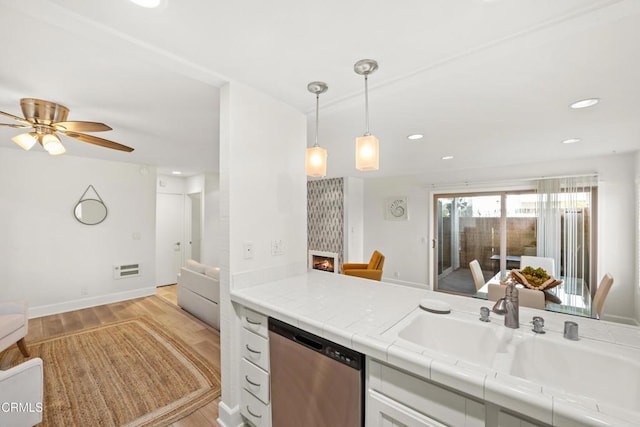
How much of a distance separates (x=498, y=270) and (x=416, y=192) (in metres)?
2.02

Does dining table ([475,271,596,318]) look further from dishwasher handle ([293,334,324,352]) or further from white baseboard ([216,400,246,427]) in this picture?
white baseboard ([216,400,246,427])

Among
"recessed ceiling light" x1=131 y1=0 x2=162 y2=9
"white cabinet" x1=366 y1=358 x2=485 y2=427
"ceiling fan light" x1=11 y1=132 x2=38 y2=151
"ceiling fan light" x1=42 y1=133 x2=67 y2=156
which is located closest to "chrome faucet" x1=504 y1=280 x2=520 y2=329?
"white cabinet" x1=366 y1=358 x2=485 y2=427

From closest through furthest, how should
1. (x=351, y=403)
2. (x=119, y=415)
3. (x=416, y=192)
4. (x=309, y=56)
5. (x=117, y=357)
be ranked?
(x=351, y=403) → (x=309, y=56) → (x=119, y=415) → (x=117, y=357) → (x=416, y=192)

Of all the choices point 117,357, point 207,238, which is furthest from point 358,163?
point 207,238

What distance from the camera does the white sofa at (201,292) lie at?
3.30 meters

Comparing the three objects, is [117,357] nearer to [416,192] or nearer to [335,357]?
[335,357]

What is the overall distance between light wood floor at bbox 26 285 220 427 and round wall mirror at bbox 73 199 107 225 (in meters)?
1.34

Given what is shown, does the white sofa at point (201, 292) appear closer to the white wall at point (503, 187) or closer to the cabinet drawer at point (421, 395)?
the cabinet drawer at point (421, 395)

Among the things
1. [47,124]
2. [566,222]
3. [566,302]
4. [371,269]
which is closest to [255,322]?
[47,124]

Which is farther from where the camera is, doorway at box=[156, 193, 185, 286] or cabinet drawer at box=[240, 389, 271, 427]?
doorway at box=[156, 193, 185, 286]

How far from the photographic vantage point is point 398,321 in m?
1.34

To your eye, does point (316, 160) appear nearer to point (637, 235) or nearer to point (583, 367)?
point (583, 367)

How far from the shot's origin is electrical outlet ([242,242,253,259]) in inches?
72.9

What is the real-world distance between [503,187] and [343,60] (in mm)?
4328
